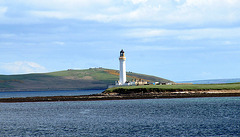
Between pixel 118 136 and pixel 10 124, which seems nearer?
pixel 118 136

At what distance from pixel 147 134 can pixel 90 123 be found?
43.0 feet

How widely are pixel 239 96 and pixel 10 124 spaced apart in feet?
181

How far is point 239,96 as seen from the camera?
89312 millimetres

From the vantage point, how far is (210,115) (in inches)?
2184

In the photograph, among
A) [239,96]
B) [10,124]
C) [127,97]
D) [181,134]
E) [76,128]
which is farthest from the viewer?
[127,97]

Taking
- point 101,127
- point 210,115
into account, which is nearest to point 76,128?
point 101,127

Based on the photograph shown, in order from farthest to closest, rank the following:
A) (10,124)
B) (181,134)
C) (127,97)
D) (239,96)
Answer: (127,97) < (239,96) < (10,124) < (181,134)

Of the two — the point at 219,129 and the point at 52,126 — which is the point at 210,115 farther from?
the point at 52,126

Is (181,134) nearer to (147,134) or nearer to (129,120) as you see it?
(147,134)

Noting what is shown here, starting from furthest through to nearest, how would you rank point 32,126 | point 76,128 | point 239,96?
point 239,96 < point 32,126 < point 76,128

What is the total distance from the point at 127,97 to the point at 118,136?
189 ft

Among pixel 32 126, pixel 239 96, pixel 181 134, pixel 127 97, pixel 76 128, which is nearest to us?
pixel 181 134

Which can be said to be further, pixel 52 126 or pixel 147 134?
pixel 52 126

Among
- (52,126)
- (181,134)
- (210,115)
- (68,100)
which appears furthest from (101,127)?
(68,100)
